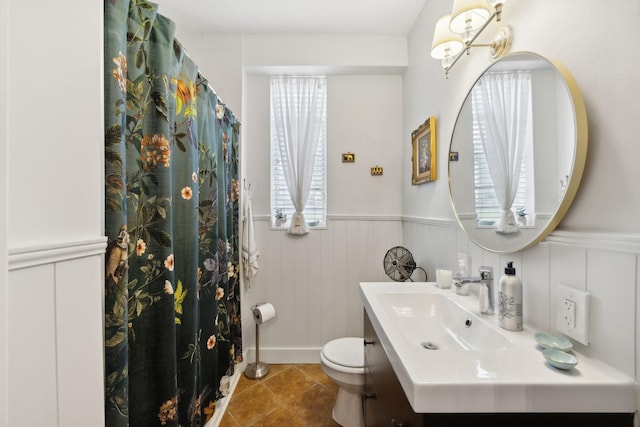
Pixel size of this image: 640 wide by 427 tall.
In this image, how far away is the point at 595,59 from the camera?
72 centimetres

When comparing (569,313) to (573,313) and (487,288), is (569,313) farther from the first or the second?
(487,288)

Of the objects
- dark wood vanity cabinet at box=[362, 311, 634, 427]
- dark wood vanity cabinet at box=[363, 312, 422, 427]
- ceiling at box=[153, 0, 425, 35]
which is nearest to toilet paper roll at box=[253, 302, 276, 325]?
dark wood vanity cabinet at box=[363, 312, 422, 427]

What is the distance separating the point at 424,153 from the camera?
1829 millimetres

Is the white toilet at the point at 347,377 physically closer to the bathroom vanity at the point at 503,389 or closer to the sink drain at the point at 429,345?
the sink drain at the point at 429,345

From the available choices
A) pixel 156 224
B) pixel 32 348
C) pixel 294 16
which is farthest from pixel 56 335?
pixel 294 16

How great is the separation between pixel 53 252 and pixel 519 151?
132cm

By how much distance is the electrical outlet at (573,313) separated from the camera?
28.3 inches

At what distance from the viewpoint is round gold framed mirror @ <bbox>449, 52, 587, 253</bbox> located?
0.77 metres

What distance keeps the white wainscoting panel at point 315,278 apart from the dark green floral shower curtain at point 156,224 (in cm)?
76

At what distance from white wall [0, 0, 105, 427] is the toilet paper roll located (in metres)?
1.40

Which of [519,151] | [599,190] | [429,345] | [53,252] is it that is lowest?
[429,345]

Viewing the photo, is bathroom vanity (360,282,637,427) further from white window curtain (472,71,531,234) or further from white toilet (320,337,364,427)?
white toilet (320,337,364,427)

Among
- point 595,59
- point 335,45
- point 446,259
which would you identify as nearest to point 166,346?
point 446,259

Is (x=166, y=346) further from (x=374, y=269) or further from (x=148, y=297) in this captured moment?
(x=374, y=269)
